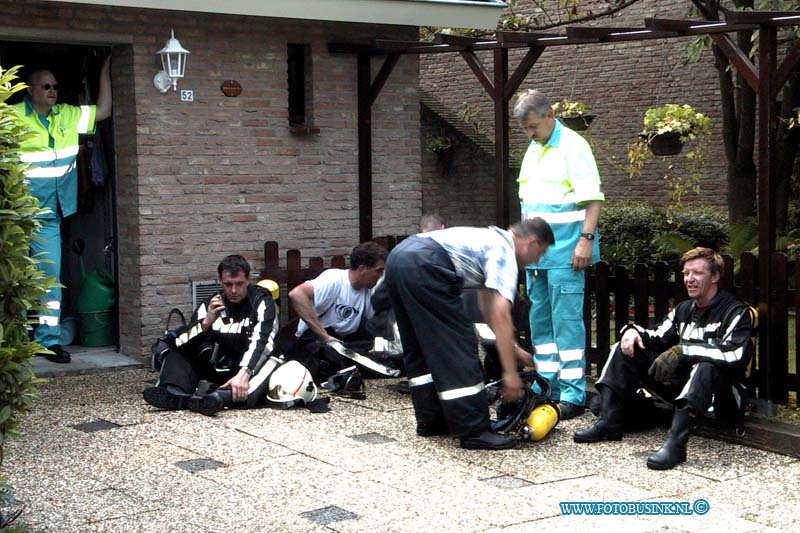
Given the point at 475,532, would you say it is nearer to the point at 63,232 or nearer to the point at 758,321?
the point at 758,321

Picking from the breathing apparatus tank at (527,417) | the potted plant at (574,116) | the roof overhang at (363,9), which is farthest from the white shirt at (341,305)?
the potted plant at (574,116)

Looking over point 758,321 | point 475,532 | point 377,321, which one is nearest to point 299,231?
point 377,321

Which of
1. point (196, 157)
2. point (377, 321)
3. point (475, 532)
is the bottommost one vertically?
point (475, 532)

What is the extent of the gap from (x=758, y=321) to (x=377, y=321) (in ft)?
9.21

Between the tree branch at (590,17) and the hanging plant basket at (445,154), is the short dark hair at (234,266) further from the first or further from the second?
the hanging plant basket at (445,154)

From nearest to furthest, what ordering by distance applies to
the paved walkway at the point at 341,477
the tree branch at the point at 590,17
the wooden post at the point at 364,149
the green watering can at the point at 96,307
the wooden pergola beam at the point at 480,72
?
the paved walkway at the point at 341,477, the wooden pergola beam at the point at 480,72, the green watering can at the point at 96,307, the wooden post at the point at 364,149, the tree branch at the point at 590,17

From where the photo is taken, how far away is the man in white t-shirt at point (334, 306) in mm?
8523

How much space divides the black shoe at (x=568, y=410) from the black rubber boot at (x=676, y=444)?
1.08 meters

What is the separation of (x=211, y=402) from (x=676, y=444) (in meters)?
3.10

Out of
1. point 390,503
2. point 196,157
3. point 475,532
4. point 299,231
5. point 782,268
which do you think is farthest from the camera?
point 299,231

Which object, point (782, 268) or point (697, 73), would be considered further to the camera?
point (697, 73)

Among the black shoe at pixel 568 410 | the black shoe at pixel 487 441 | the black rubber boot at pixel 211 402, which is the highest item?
the black rubber boot at pixel 211 402

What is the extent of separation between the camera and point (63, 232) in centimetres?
1043

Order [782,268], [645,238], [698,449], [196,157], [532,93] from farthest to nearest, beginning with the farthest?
[645,238]
[196,157]
[532,93]
[782,268]
[698,449]
